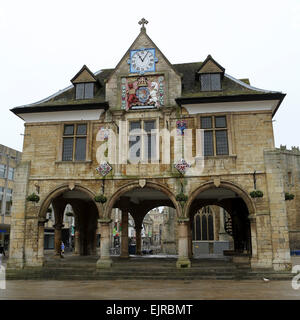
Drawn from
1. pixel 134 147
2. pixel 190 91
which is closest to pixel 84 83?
pixel 134 147

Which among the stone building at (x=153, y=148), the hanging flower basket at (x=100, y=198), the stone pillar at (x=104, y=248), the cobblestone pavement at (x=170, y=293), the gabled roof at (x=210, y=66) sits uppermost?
the gabled roof at (x=210, y=66)

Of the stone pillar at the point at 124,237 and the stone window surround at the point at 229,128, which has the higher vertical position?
the stone window surround at the point at 229,128

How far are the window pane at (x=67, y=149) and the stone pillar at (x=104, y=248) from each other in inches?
154

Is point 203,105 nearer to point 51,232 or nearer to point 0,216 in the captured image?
point 0,216

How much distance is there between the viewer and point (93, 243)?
950 inches

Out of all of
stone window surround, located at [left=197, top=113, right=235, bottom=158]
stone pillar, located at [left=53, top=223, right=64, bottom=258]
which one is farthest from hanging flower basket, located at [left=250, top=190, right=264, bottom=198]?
stone pillar, located at [left=53, top=223, right=64, bottom=258]

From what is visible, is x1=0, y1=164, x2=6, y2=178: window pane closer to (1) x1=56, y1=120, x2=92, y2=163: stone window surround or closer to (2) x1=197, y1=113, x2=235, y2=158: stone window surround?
(1) x1=56, y1=120, x2=92, y2=163: stone window surround

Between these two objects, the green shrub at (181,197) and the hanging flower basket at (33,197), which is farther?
the hanging flower basket at (33,197)

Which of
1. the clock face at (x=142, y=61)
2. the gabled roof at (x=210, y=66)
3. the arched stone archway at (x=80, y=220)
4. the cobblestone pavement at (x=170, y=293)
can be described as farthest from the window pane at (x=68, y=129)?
the cobblestone pavement at (x=170, y=293)

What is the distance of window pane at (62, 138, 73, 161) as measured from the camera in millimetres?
17281

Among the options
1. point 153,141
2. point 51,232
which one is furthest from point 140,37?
point 51,232

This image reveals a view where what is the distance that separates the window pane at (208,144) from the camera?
16297mm

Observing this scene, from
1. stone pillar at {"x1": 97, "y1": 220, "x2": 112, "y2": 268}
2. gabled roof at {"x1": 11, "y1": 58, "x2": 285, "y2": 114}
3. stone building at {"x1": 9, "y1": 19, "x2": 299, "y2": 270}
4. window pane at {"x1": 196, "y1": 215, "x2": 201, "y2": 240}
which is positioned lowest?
stone pillar at {"x1": 97, "y1": 220, "x2": 112, "y2": 268}

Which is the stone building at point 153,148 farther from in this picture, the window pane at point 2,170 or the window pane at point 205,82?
the window pane at point 2,170
